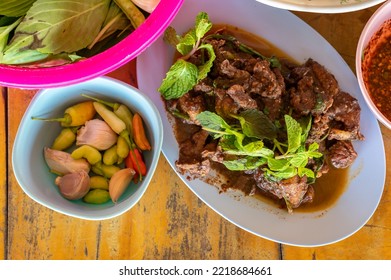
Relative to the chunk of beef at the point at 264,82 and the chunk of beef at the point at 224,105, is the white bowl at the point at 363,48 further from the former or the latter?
the chunk of beef at the point at 224,105

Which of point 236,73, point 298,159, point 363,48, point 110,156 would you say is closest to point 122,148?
point 110,156

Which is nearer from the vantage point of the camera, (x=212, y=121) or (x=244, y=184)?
(x=212, y=121)

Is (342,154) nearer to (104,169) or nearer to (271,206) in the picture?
(271,206)

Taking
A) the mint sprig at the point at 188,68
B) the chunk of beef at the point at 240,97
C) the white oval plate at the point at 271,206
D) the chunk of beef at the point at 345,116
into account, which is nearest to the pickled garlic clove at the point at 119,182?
the white oval plate at the point at 271,206

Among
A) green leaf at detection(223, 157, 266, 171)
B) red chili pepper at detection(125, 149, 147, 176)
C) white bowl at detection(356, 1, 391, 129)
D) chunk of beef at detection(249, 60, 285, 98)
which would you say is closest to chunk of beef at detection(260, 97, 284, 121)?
chunk of beef at detection(249, 60, 285, 98)
